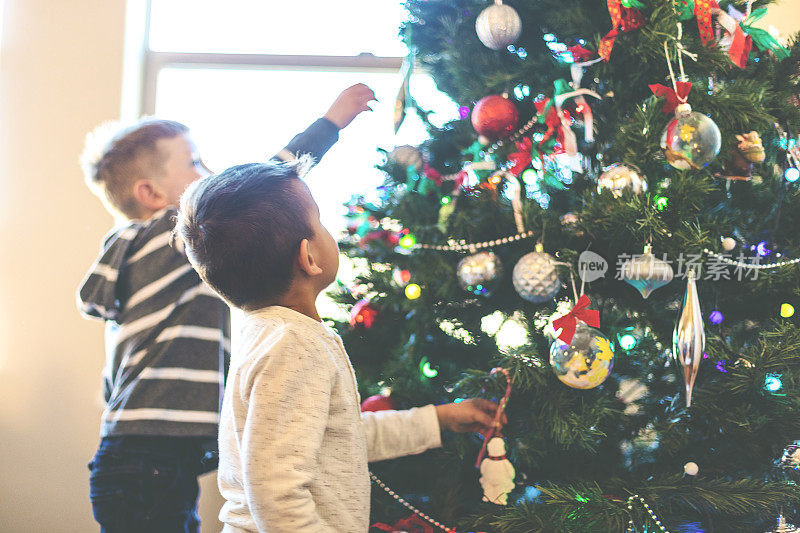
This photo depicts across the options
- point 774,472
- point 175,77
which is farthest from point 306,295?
point 175,77

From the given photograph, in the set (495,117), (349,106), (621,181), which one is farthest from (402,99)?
(621,181)

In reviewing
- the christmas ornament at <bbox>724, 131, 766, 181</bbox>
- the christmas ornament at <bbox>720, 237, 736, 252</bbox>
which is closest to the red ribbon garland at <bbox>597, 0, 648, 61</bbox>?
the christmas ornament at <bbox>724, 131, 766, 181</bbox>

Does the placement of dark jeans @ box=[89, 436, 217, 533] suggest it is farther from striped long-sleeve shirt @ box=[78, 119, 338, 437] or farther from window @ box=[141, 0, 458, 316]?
window @ box=[141, 0, 458, 316]

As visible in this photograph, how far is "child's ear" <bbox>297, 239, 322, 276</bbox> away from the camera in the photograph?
93 centimetres

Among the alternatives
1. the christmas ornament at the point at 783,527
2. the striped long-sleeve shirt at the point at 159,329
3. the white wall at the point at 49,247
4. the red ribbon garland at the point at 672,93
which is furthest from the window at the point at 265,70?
the christmas ornament at the point at 783,527

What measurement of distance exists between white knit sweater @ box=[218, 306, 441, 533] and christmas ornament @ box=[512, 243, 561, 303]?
0.32 m

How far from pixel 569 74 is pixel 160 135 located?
31.4 inches

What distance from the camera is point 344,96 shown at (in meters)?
1.32

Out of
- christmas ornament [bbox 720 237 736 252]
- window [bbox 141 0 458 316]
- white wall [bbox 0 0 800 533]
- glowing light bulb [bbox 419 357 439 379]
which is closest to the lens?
christmas ornament [bbox 720 237 736 252]

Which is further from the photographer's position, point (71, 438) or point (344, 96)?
point (71, 438)

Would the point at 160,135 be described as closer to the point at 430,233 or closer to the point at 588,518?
the point at 430,233

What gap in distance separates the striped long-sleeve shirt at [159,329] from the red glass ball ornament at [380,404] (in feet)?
0.87

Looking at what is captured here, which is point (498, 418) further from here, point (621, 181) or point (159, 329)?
point (159, 329)

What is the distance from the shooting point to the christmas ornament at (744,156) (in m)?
1.15
